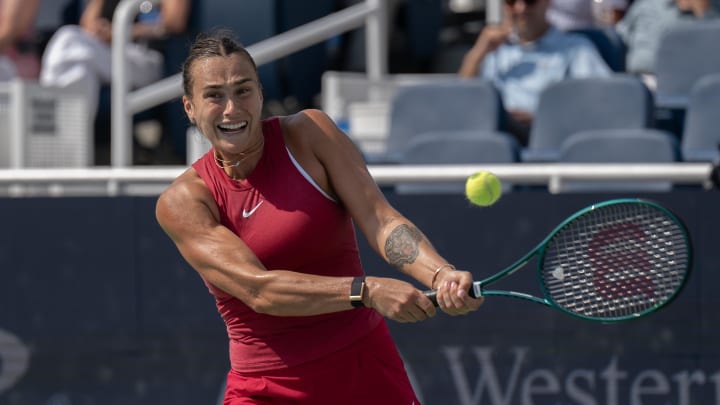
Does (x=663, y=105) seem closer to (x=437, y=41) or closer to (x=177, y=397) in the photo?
(x=437, y=41)

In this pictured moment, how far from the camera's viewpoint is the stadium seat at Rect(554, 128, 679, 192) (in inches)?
197

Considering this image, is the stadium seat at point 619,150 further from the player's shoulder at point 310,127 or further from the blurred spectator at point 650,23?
the player's shoulder at point 310,127

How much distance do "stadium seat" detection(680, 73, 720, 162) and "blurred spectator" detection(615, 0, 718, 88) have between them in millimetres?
830

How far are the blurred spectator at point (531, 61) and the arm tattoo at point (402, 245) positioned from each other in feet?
9.27

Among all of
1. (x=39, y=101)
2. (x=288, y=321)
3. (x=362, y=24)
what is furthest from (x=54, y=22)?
(x=288, y=321)

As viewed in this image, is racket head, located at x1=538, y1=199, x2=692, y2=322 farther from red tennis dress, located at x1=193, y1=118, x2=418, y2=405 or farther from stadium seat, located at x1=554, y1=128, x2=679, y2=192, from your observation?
stadium seat, located at x1=554, y1=128, x2=679, y2=192

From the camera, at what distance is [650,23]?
6.34 m

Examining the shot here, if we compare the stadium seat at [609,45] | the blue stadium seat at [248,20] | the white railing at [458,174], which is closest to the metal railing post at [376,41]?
the blue stadium seat at [248,20]

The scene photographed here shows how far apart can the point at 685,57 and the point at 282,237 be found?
10.7 ft

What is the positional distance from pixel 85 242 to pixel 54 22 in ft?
8.09

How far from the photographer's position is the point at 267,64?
6.74 m

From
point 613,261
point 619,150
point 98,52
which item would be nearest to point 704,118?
point 619,150

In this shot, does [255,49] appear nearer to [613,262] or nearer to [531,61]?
[531,61]

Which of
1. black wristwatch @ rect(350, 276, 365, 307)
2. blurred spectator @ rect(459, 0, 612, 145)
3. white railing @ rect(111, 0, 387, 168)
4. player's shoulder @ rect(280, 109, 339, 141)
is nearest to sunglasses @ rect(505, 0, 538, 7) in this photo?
blurred spectator @ rect(459, 0, 612, 145)
